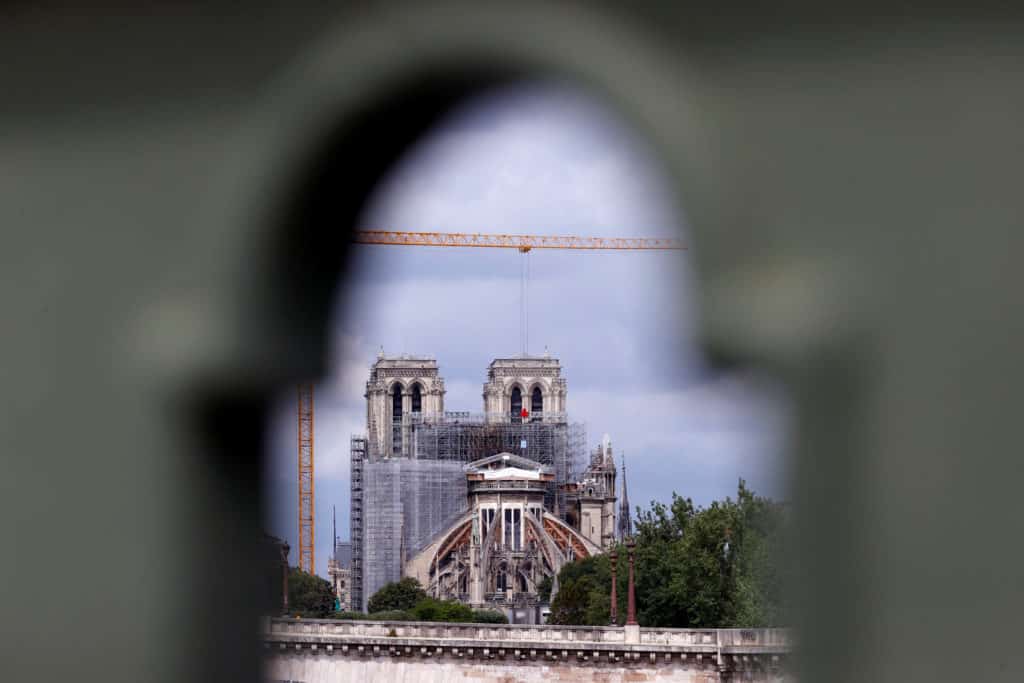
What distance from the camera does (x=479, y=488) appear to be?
119ft

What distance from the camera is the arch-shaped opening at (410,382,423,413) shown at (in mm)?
37250

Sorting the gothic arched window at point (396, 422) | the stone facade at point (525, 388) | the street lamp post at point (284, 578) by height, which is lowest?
the street lamp post at point (284, 578)

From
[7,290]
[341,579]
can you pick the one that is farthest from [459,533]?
[7,290]

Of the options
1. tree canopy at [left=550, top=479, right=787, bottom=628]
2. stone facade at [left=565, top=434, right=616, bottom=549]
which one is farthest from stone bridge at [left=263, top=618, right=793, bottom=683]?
stone facade at [left=565, top=434, right=616, bottom=549]

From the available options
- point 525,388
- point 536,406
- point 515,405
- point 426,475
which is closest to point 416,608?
point 426,475

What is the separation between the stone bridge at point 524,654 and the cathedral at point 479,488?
31.3 ft

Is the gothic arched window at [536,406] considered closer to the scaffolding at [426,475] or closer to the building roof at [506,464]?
the scaffolding at [426,475]

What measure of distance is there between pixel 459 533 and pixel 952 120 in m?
34.6

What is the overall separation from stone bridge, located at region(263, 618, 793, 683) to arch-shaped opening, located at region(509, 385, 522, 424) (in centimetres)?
1667

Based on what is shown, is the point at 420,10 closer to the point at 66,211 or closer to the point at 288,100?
the point at 288,100

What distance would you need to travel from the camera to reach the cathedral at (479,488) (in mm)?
34062

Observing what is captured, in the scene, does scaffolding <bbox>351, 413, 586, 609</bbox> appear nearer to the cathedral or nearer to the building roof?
the cathedral

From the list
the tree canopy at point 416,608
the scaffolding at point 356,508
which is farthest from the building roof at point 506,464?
the tree canopy at point 416,608

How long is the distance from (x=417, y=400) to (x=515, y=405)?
13.4ft
